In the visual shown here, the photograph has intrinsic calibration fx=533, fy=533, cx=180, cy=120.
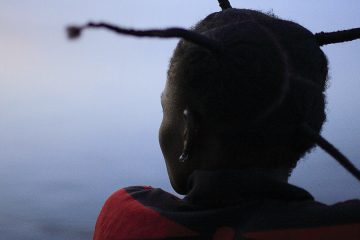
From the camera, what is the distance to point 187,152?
892mm

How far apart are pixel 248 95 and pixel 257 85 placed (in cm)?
2

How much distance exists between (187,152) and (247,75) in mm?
165

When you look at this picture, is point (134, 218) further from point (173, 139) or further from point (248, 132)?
point (248, 132)

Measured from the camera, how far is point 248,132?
85 centimetres

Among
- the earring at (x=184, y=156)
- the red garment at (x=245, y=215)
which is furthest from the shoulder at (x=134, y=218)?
the earring at (x=184, y=156)

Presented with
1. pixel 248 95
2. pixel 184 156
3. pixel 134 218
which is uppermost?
pixel 248 95

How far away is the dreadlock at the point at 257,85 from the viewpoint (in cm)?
84

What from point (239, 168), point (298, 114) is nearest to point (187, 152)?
point (239, 168)

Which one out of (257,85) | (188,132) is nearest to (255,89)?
(257,85)

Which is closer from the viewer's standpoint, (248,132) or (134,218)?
(248,132)

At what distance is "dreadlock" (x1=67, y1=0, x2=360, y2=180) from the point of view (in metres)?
0.84

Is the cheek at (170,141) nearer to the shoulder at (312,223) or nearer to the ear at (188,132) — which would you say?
the ear at (188,132)

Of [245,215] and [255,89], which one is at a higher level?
[255,89]

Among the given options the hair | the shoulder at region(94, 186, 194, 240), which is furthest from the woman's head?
the shoulder at region(94, 186, 194, 240)
